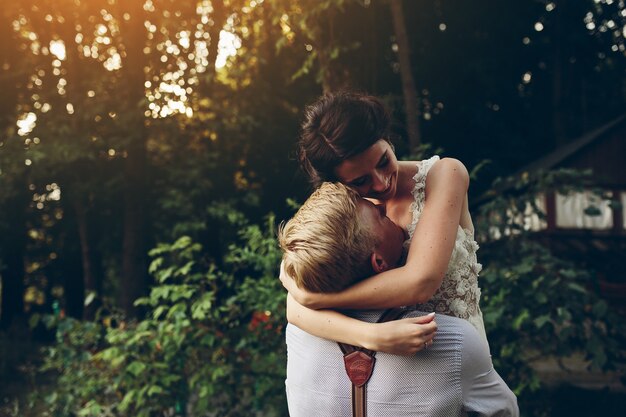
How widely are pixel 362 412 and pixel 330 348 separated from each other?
20 cm

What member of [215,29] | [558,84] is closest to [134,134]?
[215,29]

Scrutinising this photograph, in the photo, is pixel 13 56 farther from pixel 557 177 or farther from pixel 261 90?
pixel 557 177

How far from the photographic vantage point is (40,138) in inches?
589

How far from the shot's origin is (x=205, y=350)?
18.3 ft

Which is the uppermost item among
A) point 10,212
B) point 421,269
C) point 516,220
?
point 421,269

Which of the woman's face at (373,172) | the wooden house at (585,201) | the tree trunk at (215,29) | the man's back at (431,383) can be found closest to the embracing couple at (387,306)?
the man's back at (431,383)

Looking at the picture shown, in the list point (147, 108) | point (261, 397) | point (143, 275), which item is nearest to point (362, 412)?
point (261, 397)

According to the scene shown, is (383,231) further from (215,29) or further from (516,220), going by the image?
(215,29)

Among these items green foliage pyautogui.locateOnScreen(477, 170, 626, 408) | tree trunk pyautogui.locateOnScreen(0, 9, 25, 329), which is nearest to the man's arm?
green foliage pyautogui.locateOnScreen(477, 170, 626, 408)

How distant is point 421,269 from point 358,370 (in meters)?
0.35

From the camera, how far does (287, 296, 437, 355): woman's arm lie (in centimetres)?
196

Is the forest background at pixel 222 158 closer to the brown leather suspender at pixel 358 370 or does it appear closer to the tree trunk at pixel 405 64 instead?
the tree trunk at pixel 405 64

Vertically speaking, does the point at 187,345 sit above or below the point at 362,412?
below

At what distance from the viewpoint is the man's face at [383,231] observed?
201 centimetres
